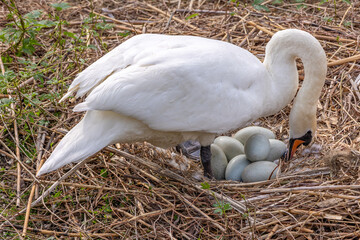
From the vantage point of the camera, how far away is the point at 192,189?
400 centimetres

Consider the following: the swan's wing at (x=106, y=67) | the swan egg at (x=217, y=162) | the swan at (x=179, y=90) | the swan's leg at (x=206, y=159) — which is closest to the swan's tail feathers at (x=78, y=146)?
the swan at (x=179, y=90)

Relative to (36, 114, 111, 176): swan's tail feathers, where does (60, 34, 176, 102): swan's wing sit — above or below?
above

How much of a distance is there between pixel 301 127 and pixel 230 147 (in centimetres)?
64

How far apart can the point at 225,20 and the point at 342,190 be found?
2756 mm

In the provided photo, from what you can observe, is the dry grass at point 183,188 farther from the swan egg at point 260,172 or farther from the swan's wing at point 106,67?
the swan's wing at point 106,67

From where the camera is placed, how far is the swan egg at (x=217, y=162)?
445 centimetres

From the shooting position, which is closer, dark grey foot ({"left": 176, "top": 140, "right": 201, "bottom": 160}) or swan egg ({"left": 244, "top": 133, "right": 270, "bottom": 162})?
swan egg ({"left": 244, "top": 133, "right": 270, "bottom": 162})

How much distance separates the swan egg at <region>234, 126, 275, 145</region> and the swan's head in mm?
258

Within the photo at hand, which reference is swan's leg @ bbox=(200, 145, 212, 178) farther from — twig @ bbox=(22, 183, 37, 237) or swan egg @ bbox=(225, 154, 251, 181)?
twig @ bbox=(22, 183, 37, 237)

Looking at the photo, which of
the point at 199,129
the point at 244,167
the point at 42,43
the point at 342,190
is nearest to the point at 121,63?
the point at 199,129

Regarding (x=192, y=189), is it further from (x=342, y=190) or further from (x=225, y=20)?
(x=225, y=20)

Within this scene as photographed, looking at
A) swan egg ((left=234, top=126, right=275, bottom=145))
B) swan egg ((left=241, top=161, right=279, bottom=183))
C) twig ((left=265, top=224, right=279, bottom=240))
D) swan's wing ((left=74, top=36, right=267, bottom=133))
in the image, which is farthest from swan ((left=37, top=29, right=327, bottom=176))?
twig ((left=265, top=224, right=279, bottom=240))

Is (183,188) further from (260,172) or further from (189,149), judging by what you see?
(189,149)

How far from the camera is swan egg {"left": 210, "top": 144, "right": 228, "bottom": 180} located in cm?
445
